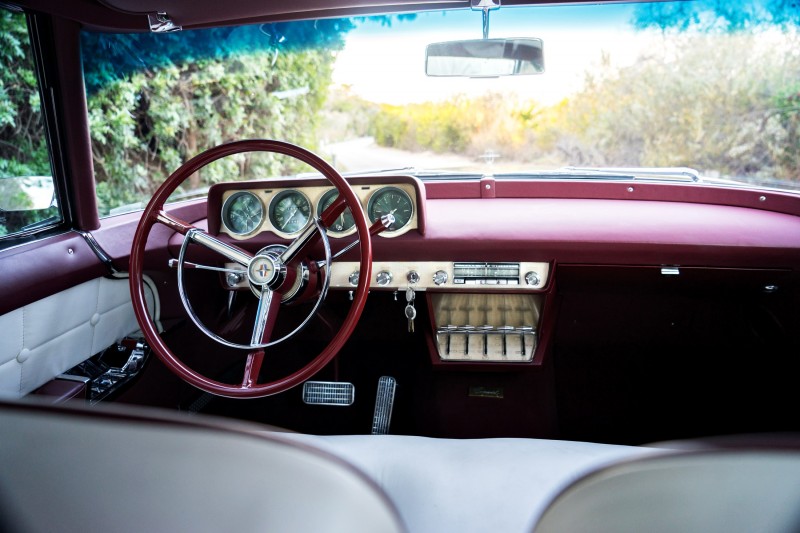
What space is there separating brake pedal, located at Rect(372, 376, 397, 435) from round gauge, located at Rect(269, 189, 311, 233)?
0.91 meters

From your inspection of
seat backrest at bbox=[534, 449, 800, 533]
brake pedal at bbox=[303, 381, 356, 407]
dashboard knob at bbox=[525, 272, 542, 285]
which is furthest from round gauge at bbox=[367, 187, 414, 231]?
seat backrest at bbox=[534, 449, 800, 533]

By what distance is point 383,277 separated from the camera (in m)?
2.77

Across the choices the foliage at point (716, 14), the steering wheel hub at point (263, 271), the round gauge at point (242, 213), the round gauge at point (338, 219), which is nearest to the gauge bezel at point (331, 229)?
the round gauge at point (338, 219)

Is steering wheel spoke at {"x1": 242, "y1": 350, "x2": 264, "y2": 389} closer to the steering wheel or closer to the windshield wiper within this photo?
the steering wheel

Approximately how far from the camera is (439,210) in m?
3.06

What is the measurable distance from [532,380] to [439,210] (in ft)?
3.02

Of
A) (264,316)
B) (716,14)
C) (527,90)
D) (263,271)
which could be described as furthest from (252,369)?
(716,14)

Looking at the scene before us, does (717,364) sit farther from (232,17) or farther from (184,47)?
(184,47)

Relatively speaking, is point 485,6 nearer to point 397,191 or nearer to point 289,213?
point 397,191

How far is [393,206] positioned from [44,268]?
4.28ft

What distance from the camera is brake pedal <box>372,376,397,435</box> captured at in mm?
2957

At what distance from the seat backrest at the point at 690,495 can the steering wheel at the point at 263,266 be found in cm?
148

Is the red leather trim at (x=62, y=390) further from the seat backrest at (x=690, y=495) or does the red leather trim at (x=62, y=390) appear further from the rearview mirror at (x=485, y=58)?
the seat backrest at (x=690, y=495)

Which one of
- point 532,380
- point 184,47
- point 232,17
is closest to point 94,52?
point 184,47
